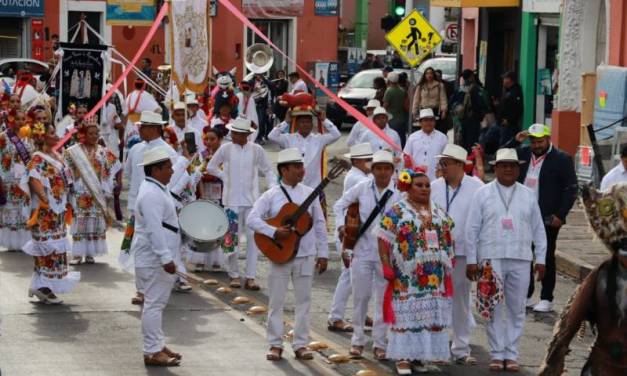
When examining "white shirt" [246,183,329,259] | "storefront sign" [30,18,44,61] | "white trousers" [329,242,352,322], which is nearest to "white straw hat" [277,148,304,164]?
"white shirt" [246,183,329,259]

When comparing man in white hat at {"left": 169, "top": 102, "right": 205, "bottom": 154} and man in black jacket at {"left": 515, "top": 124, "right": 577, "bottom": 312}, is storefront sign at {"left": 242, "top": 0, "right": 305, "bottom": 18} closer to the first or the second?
man in white hat at {"left": 169, "top": 102, "right": 205, "bottom": 154}

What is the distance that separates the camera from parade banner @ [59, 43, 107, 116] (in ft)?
79.2

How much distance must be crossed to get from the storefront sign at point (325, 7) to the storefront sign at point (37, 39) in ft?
30.4

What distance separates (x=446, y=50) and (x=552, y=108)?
75.6 ft

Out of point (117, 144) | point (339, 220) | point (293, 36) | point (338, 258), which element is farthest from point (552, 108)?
point (293, 36)

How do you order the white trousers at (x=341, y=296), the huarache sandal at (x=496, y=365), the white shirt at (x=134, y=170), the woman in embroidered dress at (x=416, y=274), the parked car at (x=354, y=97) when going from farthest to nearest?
1. the parked car at (x=354, y=97)
2. the white shirt at (x=134, y=170)
3. the white trousers at (x=341, y=296)
4. the huarache sandal at (x=496, y=365)
5. the woman in embroidered dress at (x=416, y=274)

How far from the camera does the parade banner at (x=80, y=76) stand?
950 inches

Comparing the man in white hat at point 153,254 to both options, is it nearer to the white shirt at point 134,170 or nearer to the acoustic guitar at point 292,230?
the acoustic guitar at point 292,230

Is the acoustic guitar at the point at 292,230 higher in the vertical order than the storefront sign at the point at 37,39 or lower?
lower

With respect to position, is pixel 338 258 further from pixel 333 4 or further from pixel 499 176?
pixel 333 4

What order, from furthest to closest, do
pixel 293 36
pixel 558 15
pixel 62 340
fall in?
1. pixel 293 36
2. pixel 558 15
3. pixel 62 340

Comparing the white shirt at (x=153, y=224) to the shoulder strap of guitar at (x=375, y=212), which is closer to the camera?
the white shirt at (x=153, y=224)

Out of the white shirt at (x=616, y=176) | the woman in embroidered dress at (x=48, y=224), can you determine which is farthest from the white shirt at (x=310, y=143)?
the white shirt at (x=616, y=176)

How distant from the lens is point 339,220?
43.2ft
